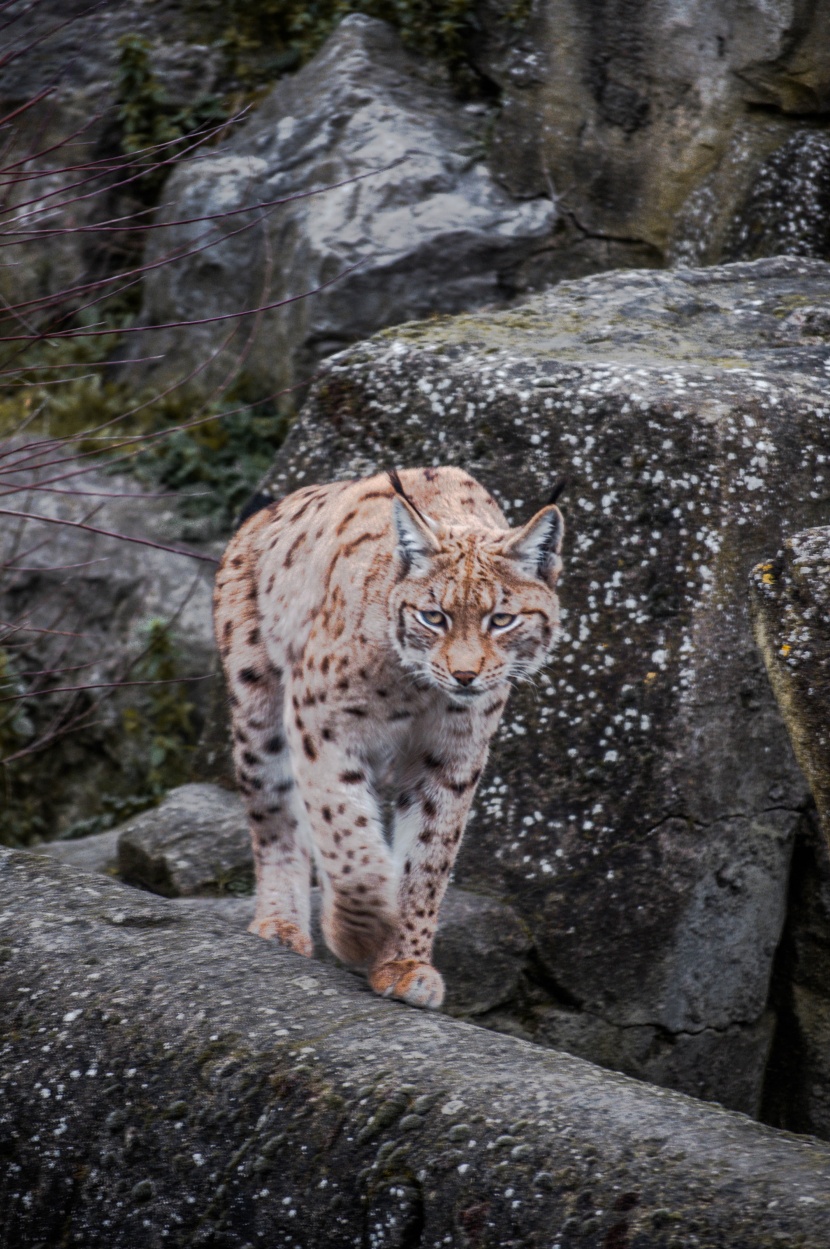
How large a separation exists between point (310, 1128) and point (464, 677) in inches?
51.1

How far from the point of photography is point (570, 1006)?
552cm

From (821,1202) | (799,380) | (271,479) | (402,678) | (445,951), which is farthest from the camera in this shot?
(271,479)

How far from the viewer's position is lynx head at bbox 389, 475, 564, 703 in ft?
13.3

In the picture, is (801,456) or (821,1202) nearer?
(821,1202)

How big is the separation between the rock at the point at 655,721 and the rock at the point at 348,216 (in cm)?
365

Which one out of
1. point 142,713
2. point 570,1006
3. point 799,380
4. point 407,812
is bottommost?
point 142,713

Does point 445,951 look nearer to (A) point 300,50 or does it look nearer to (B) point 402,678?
(B) point 402,678

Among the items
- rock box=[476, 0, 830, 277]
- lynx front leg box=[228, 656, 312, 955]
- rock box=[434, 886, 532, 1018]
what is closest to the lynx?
lynx front leg box=[228, 656, 312, 955]

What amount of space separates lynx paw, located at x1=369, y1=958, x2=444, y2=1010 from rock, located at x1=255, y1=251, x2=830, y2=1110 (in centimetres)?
125

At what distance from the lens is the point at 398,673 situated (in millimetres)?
4328

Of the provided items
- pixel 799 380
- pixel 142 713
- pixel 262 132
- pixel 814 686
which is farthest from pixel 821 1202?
pixel 262 132

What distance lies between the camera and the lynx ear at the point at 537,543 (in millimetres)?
4090

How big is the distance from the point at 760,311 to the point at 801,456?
49.1 inches

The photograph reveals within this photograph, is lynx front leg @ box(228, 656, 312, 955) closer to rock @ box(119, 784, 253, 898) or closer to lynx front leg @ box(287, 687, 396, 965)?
lynx front leg @ box(287, 687, 396, 965)
